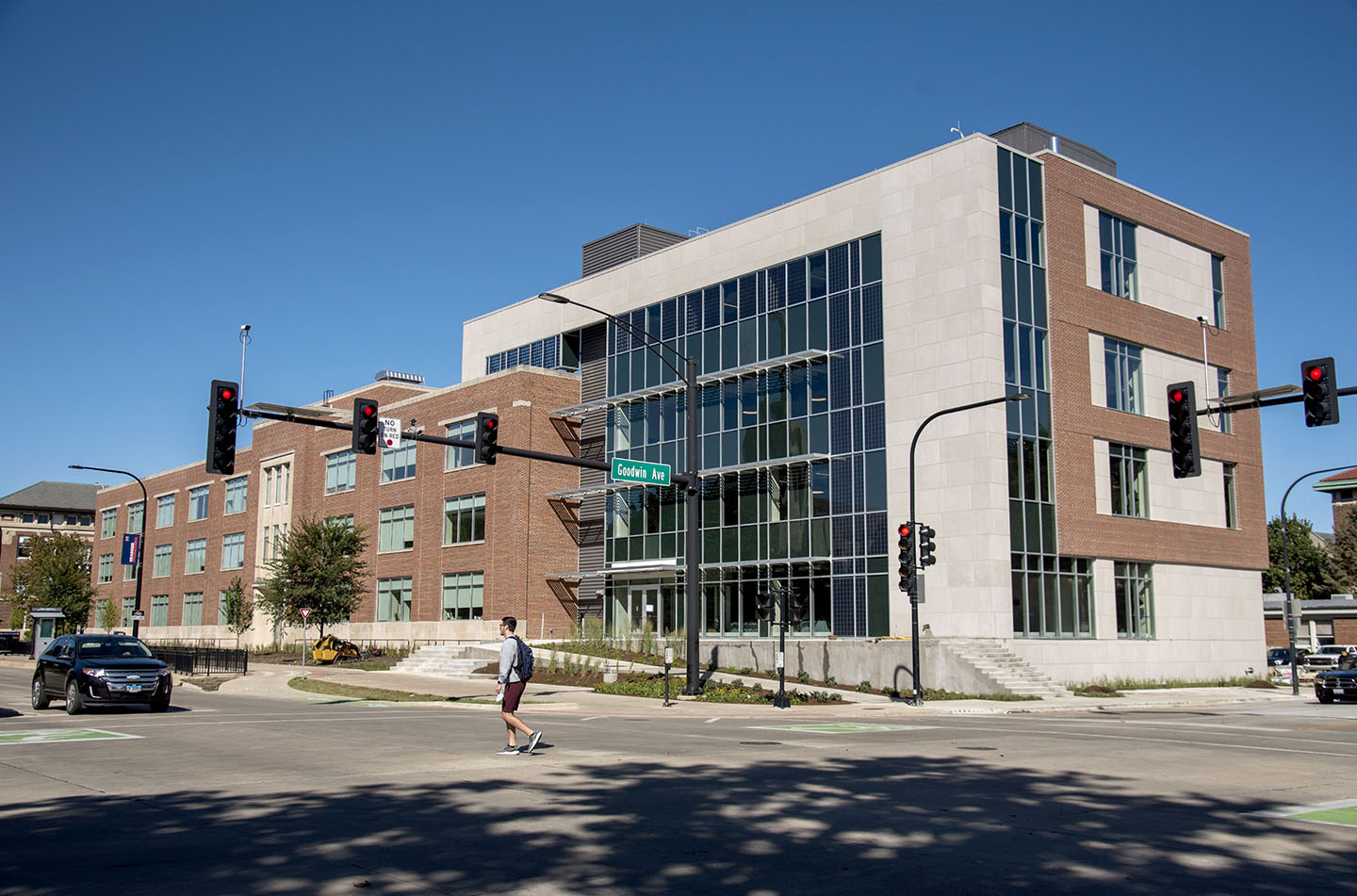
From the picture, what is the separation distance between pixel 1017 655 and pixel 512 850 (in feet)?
99.0

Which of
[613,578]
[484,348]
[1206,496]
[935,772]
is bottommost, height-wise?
[935,772]

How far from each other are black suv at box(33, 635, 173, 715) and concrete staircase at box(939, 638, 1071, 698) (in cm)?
2229

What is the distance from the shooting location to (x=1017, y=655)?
36.2 meters

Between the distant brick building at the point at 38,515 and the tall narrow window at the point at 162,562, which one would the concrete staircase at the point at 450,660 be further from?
the distant brick building at the point at 38,515

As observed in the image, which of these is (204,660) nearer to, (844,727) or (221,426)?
(221,426)

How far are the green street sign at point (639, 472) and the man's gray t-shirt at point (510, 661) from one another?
41.0ft

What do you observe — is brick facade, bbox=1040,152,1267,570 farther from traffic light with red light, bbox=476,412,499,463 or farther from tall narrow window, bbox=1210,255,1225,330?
traffic light with red light, bbox=476,412,499,463

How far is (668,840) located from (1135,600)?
36.0 m

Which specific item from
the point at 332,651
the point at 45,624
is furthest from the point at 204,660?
the point at 45,624

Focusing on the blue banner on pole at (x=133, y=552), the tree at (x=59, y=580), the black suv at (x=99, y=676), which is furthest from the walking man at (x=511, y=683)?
the tree at (x=59, y=580)

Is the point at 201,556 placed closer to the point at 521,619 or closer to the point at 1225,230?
the point at 521,619

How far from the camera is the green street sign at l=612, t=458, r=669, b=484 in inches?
1110

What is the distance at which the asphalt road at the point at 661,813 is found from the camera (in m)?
7.98

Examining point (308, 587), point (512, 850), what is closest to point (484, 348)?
point (308, 587)
